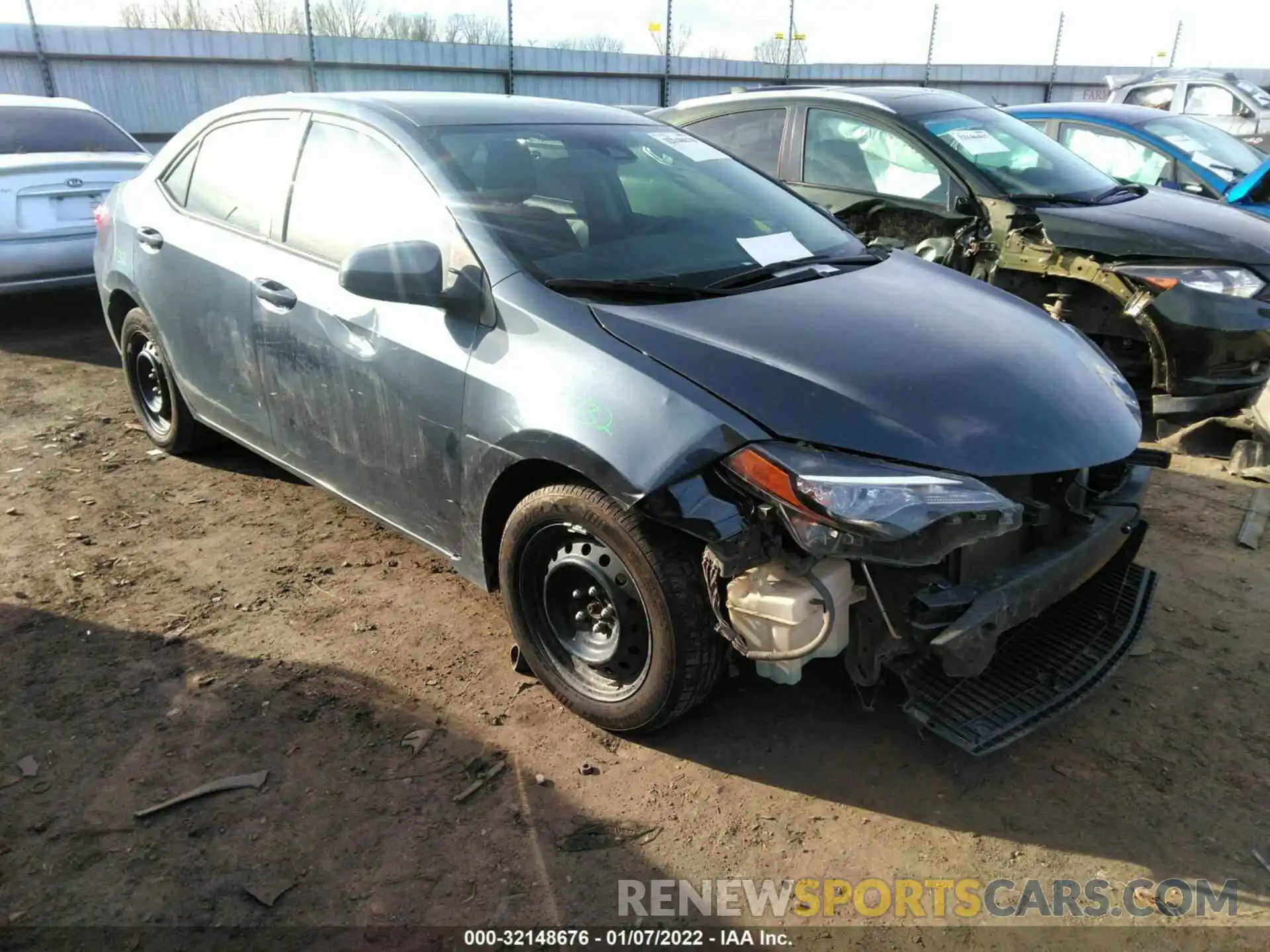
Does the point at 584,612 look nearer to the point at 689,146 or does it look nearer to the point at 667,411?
the point at 667,411

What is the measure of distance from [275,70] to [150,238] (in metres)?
9.77

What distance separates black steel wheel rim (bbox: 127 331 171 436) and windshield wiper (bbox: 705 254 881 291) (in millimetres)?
2960

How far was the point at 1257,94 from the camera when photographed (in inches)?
415

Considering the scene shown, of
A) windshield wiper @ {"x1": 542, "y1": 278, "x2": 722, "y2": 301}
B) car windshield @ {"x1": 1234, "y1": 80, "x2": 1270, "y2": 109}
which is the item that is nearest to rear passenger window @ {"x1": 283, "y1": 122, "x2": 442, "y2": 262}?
windshield wiper @ {"x1": 542, "y1": 278, "x2": 722, "y2": 301}

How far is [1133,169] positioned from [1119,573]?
562 cm

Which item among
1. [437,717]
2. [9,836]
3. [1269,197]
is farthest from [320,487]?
[1269,197]

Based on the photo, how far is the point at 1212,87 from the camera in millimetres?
10656

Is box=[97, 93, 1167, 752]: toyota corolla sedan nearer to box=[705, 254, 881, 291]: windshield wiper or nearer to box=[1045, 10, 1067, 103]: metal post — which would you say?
box=[705, 254, 881, 291]: windshield wiper

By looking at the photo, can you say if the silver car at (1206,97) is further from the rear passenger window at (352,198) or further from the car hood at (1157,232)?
the rear passenger window at (352,198)

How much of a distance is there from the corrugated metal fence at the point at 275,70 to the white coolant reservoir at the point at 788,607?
924 cm

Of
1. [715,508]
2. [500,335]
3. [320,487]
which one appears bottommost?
[320,487]

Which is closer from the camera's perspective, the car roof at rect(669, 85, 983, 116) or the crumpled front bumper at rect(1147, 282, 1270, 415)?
the crumpled front bumper at rect(1147, 282, 1270, 415)

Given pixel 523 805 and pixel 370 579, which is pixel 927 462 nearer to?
pixel 523 805

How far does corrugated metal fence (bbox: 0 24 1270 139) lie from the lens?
449 inches
